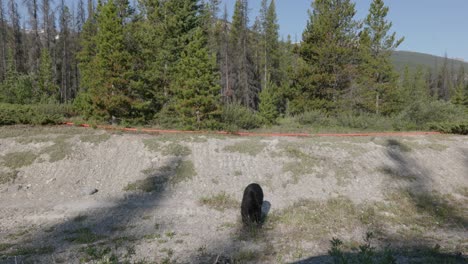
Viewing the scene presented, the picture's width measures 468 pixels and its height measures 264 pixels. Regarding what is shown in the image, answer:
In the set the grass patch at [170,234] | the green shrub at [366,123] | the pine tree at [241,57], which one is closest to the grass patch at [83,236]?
the grass patch at [170,234]

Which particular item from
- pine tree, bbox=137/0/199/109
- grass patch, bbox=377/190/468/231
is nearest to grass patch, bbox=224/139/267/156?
grass patch, bbox=377/190/468/231

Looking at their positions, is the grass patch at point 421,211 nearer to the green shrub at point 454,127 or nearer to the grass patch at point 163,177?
the grass patch at point 163,177

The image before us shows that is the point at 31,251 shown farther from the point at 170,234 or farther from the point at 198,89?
the point at 198,89

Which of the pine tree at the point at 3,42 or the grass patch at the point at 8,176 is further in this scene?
the pine tree at the point at 3,42

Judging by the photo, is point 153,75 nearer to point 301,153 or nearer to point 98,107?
point 98,107

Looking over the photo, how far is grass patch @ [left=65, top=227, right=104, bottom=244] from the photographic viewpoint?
8.13 m

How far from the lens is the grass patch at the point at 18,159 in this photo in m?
12.9

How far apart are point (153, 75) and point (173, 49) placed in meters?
3.30

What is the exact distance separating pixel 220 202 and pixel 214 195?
523mm

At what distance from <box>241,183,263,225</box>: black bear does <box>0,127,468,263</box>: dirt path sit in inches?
17.0

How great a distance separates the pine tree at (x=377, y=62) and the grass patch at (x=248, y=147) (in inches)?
580

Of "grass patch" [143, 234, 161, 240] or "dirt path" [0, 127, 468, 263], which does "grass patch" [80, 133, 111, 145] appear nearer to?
"dirt path" [0, 127, 468, 263]

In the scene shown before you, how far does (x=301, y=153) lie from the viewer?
14.5m

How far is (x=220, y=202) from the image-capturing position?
1124cm
